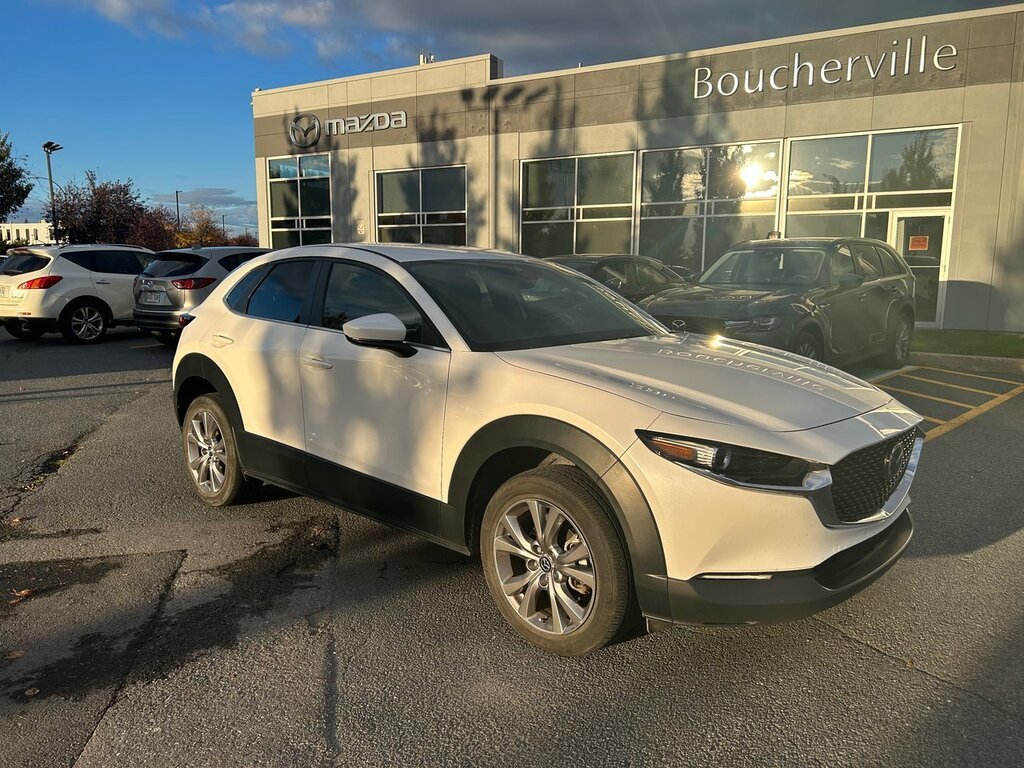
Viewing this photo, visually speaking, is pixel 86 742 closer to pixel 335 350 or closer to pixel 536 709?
pixel 536 709

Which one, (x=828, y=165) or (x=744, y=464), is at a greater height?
(x=828, y=165)

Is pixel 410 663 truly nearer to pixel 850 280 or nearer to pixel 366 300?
pixel 366 300

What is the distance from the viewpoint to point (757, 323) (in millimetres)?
7668

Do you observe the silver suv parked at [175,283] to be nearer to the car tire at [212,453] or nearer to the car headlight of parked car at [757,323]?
the car tire at [212,453]

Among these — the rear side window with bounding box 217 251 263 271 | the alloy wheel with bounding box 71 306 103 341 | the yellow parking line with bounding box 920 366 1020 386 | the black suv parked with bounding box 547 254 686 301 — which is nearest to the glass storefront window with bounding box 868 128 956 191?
the yellow parking line with bounding box 920 366 1020 386

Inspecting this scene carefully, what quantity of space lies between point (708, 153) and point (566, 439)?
58.2 ft

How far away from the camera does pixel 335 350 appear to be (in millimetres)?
4020

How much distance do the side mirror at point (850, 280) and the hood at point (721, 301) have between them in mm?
590

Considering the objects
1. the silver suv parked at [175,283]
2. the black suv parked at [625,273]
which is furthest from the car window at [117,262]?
the black suv parked at [625,273]

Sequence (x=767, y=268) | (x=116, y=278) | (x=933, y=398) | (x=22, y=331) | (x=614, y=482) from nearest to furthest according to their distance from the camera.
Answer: (x=614, y=482), (x=933, y=398), (x=767, y=268), (x=116, y=278), (x=22, y=331)

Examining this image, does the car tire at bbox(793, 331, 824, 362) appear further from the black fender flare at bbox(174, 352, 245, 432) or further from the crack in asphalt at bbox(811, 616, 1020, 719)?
the black fender flare at bbox(174, 352, 245, 432)

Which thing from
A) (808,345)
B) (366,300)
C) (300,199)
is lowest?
(808,345)

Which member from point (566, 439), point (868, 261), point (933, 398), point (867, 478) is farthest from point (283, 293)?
point (868, 261)

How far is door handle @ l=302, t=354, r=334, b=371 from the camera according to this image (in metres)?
4.03
